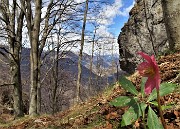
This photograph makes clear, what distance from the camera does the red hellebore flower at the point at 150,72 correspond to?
103 centimetres

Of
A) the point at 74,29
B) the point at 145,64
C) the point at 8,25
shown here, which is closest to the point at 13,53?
the point at 8,25

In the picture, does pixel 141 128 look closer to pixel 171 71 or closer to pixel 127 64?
pixel 171 71

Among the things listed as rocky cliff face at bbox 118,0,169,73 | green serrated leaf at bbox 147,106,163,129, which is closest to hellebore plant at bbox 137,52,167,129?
green serrated leaf at bbox 147,106,163,129

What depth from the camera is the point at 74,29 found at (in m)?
20.3

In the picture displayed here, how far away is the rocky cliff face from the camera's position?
17.2 m

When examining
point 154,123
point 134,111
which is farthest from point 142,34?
point 154,123

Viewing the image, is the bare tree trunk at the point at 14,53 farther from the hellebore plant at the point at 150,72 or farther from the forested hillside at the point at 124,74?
the hellebore plant at the point at 150,72

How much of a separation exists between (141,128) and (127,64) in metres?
14.5

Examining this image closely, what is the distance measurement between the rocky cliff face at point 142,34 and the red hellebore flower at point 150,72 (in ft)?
52.2

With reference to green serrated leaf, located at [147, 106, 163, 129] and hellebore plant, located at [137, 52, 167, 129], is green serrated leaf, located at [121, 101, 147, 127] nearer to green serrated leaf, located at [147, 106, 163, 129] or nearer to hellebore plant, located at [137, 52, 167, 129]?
green serrated leaf, located at [147, 106, 163, 129]

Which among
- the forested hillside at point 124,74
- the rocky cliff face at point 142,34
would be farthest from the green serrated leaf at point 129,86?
the rocky cliff face at point 142,34

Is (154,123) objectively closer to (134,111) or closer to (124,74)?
(134,111)

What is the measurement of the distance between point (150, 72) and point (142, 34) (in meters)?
17.4

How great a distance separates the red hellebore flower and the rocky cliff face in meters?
15.9
